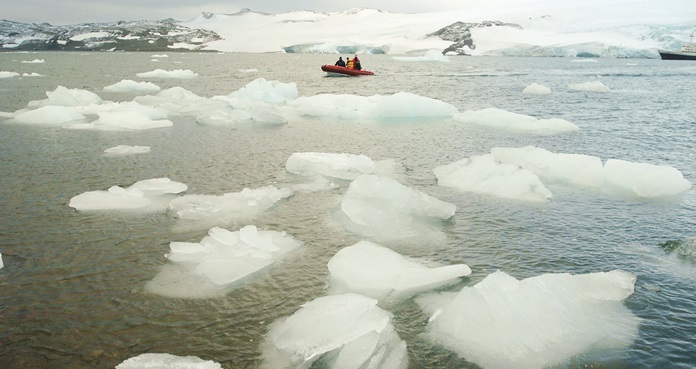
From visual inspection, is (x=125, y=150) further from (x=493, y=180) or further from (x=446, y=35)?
(x=446, y=35)

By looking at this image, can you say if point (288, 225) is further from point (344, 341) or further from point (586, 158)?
point (586, 158)

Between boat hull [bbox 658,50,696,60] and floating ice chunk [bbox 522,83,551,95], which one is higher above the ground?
boat hull [bbox 658,50,696,60]

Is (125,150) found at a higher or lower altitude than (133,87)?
lower

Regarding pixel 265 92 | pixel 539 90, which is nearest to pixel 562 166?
pixel 265 92

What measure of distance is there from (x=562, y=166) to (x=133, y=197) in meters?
9.17

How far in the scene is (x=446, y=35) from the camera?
114375mm

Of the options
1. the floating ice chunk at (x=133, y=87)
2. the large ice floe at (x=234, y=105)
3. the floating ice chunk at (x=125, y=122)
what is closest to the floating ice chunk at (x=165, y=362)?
the floating ice chunk at (x=125, y=122)

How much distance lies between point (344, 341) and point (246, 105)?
58.7ft

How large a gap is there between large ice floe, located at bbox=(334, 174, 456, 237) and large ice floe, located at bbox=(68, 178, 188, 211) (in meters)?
3.37

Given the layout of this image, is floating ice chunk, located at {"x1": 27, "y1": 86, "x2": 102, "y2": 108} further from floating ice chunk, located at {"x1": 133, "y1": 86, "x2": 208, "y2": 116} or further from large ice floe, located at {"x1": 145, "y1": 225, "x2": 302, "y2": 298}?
large ice floe, located at {"x1": 145, "y1": 225, "x2": 302, "y2": 298}

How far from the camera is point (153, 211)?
28.4 feet

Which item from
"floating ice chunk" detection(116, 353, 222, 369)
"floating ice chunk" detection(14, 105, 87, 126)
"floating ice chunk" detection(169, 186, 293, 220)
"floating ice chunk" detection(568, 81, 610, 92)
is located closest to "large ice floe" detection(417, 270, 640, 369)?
"floating ice chunk" detection(116, 353, 222, 369)

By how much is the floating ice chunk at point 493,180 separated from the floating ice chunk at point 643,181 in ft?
5.90

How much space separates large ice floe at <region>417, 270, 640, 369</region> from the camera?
4.77m
